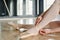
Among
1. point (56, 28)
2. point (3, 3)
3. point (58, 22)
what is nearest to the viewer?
point (56, 28)

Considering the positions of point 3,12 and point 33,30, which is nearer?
point 33,30

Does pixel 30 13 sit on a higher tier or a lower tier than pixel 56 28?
lower

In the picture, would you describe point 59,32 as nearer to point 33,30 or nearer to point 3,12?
point 33,30

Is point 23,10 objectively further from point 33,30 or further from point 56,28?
point 33,30

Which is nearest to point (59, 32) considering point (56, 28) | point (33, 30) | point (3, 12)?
point (56, 28)

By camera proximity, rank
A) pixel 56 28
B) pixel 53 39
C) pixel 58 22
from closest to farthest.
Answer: pixel 53 39 → pixel 56 28 → pixel 58 22

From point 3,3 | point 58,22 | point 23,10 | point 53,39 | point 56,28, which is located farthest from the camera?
point 23,10

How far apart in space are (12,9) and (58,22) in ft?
10.1

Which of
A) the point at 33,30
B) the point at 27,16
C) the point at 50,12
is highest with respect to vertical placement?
the point at 50,12

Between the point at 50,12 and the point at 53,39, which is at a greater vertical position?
the point at 50,12

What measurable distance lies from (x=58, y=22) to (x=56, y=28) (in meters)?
0.20

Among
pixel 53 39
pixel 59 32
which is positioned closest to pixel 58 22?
pixel 59 32

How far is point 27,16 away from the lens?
5.13 metres

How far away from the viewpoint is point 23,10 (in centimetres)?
507
